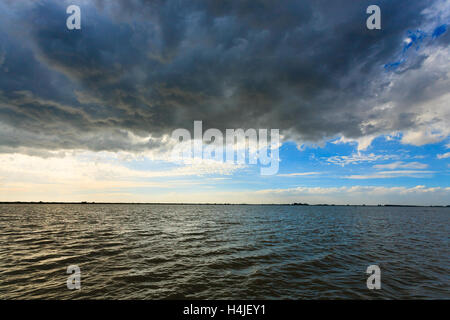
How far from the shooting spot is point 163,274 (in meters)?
12.2

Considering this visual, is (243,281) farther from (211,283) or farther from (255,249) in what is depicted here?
(255,249)

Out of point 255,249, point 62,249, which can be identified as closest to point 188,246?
point 255,249

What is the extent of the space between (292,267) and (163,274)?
8856mm

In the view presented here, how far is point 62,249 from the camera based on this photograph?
60.1 feet
